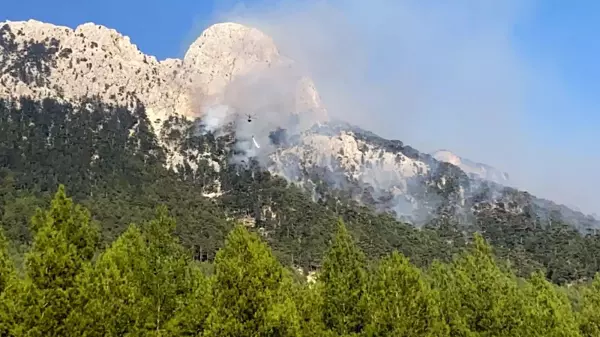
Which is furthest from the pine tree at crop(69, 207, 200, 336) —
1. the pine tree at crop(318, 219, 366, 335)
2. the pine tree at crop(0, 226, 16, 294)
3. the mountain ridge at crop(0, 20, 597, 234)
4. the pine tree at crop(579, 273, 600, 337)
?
the mountain ridge at crop(0, 20, 597, 234)

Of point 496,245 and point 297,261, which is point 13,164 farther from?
point 496,245

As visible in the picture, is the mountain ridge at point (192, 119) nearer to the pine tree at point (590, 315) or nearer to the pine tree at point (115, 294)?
the pine tree at point (590, 315)

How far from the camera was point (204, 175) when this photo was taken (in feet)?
541

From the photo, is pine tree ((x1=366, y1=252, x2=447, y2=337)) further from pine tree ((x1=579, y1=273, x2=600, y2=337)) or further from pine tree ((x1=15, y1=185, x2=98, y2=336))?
pine tree ((x1=15, y1=185, x2=98, y2=336))

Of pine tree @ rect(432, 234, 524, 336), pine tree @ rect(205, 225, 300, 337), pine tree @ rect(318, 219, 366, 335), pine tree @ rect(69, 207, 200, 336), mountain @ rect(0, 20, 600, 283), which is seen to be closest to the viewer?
pine tree @ rect(69, 207, 200, 336)

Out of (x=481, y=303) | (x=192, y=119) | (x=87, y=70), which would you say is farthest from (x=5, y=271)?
(x=192, y=119)

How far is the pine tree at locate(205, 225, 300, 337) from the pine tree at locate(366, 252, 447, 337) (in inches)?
A: 245

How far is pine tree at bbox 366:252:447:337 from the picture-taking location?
29.2 metres

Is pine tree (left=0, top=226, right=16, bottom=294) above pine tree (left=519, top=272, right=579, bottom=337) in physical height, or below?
below

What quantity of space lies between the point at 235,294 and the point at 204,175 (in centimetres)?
14218

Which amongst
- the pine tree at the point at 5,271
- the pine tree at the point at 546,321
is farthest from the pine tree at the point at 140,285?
the pine tree at the point at 546,321

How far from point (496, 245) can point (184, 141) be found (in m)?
87.4

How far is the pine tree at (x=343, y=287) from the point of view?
3145cm

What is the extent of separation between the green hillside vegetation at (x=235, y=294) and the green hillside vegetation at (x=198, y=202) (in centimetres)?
6955
